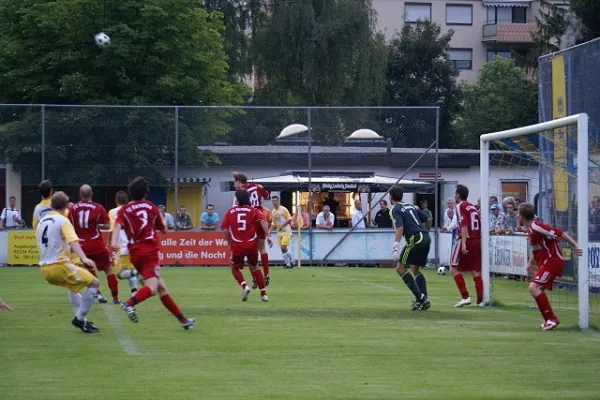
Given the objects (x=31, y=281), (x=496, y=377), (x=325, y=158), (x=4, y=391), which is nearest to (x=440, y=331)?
(x=496, y=377)

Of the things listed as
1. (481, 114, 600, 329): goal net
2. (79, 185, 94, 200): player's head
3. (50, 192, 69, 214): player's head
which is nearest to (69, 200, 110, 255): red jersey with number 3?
(79, 185, 94, 200): player's head

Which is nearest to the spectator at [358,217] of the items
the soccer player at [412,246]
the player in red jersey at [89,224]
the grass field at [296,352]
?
the grass field at [296,352]

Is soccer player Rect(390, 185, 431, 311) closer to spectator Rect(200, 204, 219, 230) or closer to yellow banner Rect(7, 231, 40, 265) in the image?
spectator Rect(200, 204, 219, 230)

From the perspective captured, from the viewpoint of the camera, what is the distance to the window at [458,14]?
262 ft

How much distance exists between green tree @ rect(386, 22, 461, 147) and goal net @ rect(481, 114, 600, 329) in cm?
4299

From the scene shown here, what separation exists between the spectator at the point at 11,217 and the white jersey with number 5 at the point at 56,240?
1753 cm

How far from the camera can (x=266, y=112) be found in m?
32.2

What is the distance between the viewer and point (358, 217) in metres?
32.7

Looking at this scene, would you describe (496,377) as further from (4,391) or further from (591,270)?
(591,270)

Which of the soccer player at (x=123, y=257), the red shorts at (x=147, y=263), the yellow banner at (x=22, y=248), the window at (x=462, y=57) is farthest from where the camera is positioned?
the window at (x=462, y=57)

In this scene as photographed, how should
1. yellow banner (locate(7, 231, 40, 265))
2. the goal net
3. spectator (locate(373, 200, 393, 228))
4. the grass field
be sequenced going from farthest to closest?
spectator (locate(373, 200, 393, 228))
yellow banner (locate(7, 231, 40, 265))
the goal net
the grass field

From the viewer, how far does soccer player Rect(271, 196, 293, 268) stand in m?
30.2

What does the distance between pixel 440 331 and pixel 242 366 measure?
416 cm

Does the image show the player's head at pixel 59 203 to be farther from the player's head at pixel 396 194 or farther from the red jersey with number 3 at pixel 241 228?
the player's head at pixel 396 194
